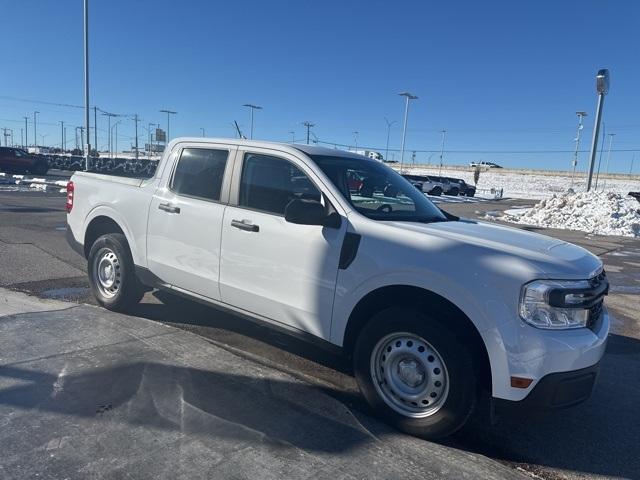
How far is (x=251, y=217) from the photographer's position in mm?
4102

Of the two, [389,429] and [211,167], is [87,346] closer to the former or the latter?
[211,167]

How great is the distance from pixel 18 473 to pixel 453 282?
8.61ft

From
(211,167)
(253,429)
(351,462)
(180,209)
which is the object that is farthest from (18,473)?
(211,167)

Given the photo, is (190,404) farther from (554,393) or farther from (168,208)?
(554,393)

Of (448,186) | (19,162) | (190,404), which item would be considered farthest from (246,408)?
(448,186)

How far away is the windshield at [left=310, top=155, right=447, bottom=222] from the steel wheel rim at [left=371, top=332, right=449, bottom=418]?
0.94 m

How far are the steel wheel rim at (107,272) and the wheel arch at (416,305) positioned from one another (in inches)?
112

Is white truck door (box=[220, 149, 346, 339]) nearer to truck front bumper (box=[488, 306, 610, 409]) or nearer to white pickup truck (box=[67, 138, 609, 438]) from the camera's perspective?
white pickup truck (box=[67, 138, 609, 438])

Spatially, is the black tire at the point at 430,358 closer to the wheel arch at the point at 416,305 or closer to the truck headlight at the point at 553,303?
the wheel arch at the point at 416,305

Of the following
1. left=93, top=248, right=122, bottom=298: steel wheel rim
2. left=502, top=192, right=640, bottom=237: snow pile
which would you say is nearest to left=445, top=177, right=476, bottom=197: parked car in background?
left=502, top=192, right=640, bottom=237: snow pile

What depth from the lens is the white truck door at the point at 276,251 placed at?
3.68m

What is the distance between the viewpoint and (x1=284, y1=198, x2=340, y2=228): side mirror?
3.54 meters

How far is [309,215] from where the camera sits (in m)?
3.54

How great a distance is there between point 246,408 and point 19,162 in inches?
1395
